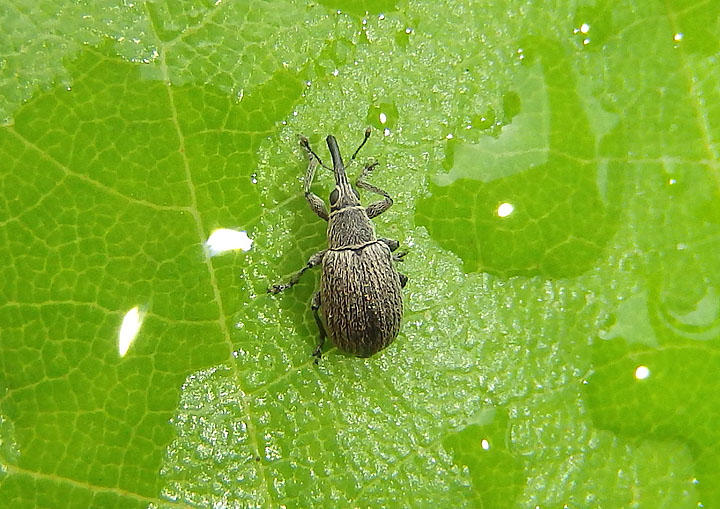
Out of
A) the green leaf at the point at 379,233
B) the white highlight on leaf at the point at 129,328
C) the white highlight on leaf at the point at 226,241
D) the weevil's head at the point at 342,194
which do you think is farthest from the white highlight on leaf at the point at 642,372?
the white highlight on leaf at the point at 129,328

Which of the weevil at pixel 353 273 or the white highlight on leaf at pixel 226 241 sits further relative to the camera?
the white highlight on leaf at pixel 226 241

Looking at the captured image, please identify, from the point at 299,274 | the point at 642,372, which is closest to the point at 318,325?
the point at 299,274

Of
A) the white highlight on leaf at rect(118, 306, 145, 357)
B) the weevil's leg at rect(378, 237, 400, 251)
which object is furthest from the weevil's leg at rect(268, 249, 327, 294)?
the white highlight on leaf at rect(118, 306, 145, 357)

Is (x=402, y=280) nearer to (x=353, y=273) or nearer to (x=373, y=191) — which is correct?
(x=353, y=273)

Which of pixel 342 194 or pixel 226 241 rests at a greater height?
pixel 342 194

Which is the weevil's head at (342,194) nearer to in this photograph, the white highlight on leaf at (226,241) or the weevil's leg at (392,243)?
the weevil's leg at (392,243)

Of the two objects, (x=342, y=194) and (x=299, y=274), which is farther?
(x=342, y=194)
